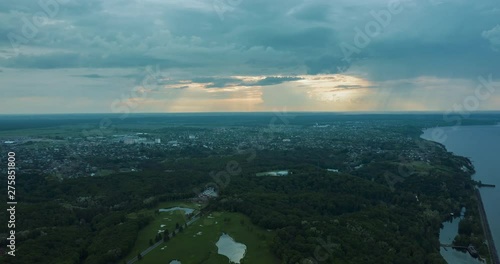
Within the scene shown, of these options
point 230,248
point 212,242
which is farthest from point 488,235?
point 212,242

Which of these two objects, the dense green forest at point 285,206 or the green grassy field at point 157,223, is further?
the green grassy field at point 157,223

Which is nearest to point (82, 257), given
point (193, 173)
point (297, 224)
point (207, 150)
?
point (297, 224)

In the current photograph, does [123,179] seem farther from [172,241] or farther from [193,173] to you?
[172,241]

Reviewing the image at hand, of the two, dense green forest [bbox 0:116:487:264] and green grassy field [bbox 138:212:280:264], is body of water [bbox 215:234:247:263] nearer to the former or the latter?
green grassy field [bbox 138:212:280:264]

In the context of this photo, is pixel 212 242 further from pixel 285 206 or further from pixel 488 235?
pixel 488 235

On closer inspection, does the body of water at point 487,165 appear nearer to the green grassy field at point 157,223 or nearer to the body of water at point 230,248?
the body of water at point 230,248

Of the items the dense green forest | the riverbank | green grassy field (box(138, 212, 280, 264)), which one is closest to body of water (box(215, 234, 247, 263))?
green grassy field (box(138, 212, 280, 264))

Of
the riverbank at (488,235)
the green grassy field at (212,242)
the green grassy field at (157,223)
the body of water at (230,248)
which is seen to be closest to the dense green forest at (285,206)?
the green grassy field at (157,223)
